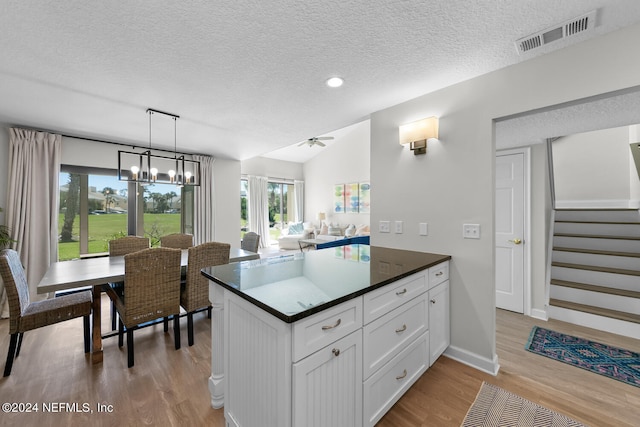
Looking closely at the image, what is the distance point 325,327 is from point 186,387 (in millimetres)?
1446

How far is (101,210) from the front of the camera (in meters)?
4.11

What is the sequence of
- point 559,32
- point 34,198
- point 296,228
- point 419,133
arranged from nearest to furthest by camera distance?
point 559,32, point 419,133, point 34,198, point 296,228

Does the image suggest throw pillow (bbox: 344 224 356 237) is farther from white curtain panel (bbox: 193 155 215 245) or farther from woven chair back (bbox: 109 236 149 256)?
woven chair back (bbox: 109 236 149 256)

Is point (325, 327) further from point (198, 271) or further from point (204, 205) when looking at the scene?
point (204, 205)

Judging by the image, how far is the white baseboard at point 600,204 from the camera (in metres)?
3.96

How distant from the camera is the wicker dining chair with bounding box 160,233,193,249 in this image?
3533 mm

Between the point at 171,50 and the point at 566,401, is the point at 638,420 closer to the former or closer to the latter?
the point at 566,401

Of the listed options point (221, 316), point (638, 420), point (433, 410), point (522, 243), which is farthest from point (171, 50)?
point (522, 243)

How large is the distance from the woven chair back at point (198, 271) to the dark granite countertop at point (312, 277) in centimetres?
78

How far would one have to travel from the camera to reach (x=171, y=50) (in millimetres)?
1710

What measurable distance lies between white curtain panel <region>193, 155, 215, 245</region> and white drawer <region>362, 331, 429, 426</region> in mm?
4490

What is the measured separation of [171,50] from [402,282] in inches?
86.8

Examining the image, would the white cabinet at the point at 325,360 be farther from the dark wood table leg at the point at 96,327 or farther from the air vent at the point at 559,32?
the air vent at the point at 559,32

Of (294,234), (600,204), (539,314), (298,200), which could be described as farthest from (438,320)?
(298,200)
